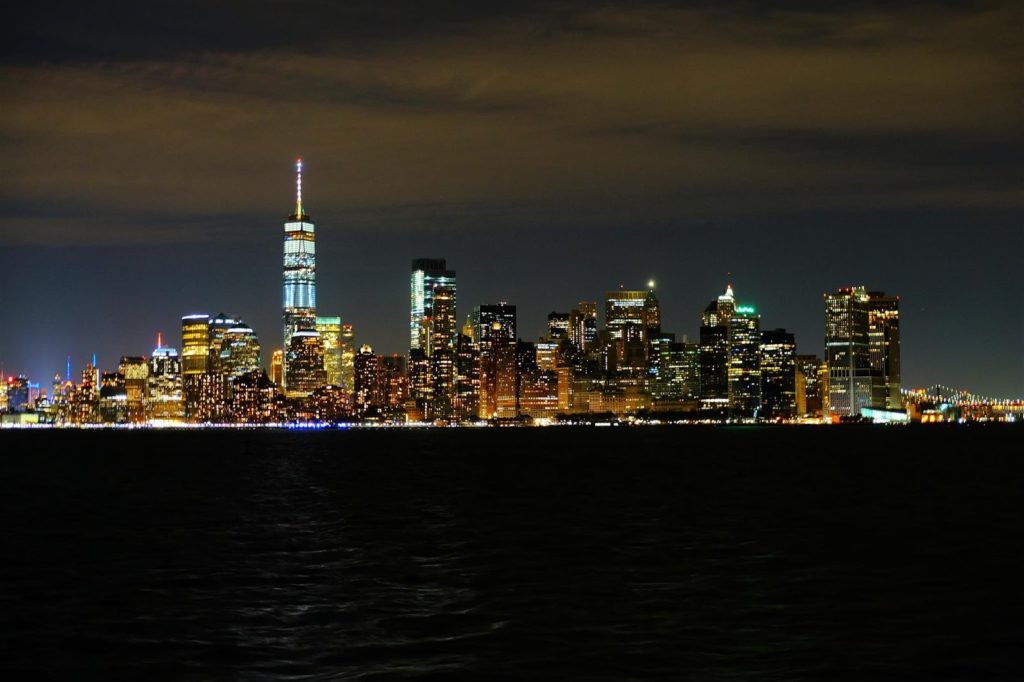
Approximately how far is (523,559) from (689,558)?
19.9ft

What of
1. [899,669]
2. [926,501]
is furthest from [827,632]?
[926,501]

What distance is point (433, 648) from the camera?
33969mm

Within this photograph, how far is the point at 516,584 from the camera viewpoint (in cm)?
4516

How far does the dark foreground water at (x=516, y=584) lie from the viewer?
3256cm

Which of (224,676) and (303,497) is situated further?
(303,497)

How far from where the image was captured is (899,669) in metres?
31.3

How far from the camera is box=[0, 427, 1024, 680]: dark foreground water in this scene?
32562 mm

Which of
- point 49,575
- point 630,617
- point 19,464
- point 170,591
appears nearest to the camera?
point 630,617

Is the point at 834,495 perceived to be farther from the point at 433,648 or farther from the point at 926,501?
→ the point at 433,648

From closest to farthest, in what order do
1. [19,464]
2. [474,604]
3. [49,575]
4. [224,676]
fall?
[224,676] < [474,604] < [49,575] < [19,464]

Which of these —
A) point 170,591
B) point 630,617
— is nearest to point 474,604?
point 630,617

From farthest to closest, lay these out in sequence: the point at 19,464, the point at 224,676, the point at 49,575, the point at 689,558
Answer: the point at 19,464, the point at 689,558, the point at 49,575, the point at 224,676

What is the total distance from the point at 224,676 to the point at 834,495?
215ft

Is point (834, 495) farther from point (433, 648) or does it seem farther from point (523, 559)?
point (433, 648)
